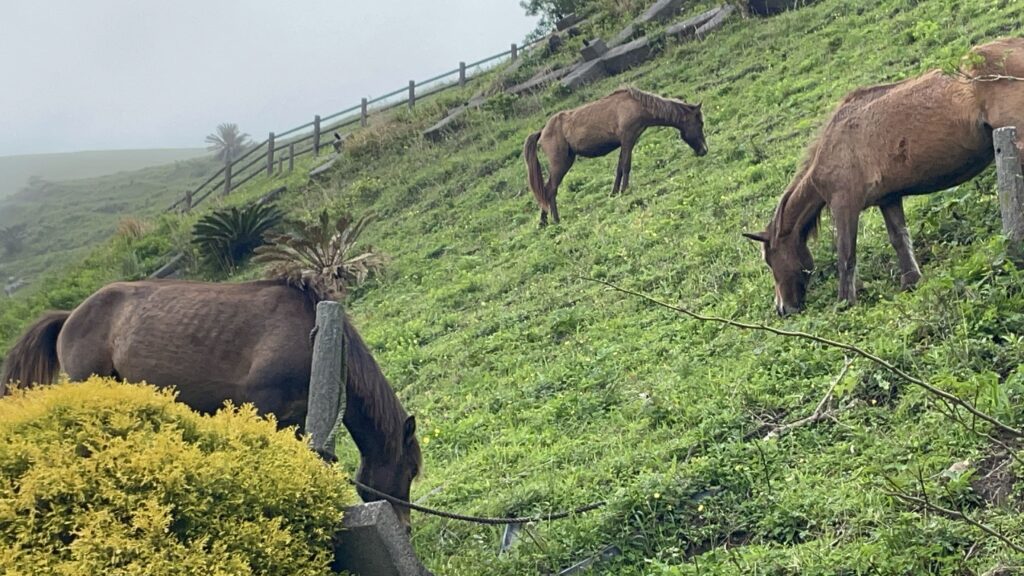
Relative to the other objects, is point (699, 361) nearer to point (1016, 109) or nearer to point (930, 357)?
point (930, 357)

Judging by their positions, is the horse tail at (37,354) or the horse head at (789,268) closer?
the horse tail at (37,354)

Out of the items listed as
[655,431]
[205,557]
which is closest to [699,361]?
[655,431]

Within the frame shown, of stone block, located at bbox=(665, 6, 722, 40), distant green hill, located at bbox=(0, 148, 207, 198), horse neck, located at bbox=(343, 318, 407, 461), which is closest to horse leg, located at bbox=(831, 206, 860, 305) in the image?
horse neck, located at bbox=(343, 318, 407, 461)

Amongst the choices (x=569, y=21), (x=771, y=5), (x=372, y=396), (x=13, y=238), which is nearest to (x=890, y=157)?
(x=372, y=396)

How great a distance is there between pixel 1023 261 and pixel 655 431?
2.48m

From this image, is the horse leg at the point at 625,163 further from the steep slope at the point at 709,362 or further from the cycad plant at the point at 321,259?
the cycad plant at the point at 321,259

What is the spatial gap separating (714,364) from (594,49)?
16690 mm

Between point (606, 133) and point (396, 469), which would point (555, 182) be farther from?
point (396, 469)

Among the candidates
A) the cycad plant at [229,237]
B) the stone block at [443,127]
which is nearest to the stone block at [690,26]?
the stone block at [443,127]

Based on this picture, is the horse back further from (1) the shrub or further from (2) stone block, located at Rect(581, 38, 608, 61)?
(2) stone block, located at Rect(581, 38, 608, 61)

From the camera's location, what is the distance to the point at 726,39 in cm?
1975

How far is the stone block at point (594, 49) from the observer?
880 inches

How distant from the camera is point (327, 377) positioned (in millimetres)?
5199

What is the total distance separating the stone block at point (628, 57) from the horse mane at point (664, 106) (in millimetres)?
6822
